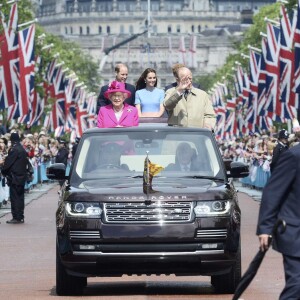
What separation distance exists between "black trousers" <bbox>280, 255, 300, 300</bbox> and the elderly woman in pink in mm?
6991

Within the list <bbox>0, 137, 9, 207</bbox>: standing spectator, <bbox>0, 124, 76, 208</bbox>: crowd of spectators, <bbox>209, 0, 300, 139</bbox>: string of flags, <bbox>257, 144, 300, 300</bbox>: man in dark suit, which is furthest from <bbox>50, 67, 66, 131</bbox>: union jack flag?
<bbox>257, 144, 300, 300</bbox>: man in dark suit

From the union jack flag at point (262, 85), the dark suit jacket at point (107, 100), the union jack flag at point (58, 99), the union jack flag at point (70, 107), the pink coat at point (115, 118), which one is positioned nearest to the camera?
the pink coat at point (115, 118)

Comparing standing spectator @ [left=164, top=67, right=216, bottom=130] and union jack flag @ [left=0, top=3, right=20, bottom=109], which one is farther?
union jack flag @ [left=0, top=3, right=20, bottom=109]

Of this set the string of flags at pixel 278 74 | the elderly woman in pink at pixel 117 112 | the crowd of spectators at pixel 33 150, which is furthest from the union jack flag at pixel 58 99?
the elderly woman in pink at pixel 117 112

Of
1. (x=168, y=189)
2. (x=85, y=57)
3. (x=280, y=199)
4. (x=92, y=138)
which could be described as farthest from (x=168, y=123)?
(x=85, y=57)

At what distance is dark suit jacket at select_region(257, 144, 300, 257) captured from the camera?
36.2 ft

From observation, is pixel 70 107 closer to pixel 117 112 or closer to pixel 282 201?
pixel 117 112

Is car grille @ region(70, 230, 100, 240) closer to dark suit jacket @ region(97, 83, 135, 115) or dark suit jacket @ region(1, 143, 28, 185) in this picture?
dark suit jacket @ region(97, 83, 135, 115)

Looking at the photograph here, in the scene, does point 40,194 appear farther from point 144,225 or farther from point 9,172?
point 144,225

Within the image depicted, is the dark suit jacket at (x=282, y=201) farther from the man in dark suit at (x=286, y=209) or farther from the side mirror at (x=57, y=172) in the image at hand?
the side mirror at (x=57, y=172)

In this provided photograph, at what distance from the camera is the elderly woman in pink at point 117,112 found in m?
17.9

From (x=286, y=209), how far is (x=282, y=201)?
0.06 m

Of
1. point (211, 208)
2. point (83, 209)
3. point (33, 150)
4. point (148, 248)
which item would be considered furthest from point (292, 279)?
point (33, 150)

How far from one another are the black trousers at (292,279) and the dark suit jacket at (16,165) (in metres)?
20.7
